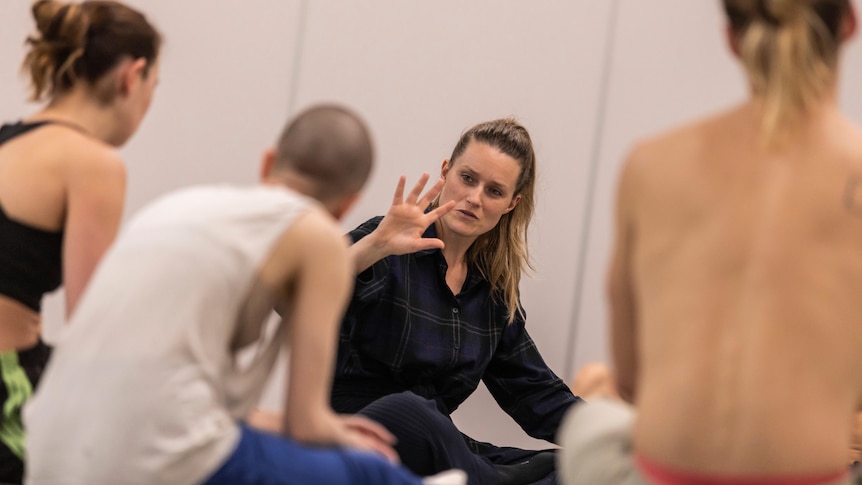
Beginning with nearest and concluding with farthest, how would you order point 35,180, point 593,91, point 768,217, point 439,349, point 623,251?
point 768,217 < point 623,251 < point 35,180 < point 439,349 < point 593,91

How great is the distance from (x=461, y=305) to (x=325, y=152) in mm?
1279

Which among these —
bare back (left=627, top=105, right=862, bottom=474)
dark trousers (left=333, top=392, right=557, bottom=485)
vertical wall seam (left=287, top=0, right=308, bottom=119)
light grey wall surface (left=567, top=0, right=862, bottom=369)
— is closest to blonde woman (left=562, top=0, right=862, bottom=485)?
bare back (left=627, top=105, right=862, bottom=474)

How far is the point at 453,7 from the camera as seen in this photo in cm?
321

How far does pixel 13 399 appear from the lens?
1.89m

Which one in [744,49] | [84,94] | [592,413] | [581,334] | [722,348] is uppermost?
[744,49]

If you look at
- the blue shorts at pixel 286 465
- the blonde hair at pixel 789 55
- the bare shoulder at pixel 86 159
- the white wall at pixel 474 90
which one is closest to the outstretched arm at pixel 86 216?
the bare shoulder at pixel 86 159

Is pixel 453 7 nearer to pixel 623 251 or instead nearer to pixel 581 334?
pixel 581 334

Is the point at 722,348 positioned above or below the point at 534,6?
below

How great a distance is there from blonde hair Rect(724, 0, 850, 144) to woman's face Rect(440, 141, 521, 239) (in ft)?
4.48

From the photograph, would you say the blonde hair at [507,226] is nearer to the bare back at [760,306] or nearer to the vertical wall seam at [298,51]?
the vertical wall seam at [298,51]

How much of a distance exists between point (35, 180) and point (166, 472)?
2.21 feet

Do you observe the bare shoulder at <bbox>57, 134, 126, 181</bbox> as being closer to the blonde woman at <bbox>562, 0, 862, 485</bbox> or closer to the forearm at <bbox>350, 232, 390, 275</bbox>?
the forearm at <bbox>350, 232, 390, 275</bbox>

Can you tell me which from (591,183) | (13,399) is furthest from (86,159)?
(591,183)

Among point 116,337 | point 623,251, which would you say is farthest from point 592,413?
point 116,337
